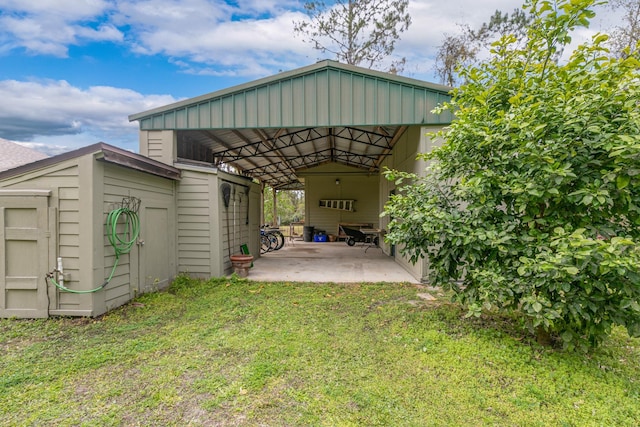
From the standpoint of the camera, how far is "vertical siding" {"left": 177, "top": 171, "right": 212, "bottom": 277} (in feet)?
18.5

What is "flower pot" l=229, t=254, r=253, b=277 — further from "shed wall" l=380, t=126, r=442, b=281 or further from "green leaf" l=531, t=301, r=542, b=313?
"green leaf" l=531, t=301, r=542, b=313

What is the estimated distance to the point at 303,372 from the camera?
248cm

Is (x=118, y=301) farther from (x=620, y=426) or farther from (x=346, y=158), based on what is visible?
(x=346, y=158)

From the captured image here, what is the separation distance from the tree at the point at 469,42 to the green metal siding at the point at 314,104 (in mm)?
7883

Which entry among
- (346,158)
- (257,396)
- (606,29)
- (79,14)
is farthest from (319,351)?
(606,29)

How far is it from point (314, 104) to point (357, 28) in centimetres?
918

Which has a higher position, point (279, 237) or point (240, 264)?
point (279, 237)

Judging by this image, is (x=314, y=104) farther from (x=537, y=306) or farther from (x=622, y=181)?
(x=537, y=306)

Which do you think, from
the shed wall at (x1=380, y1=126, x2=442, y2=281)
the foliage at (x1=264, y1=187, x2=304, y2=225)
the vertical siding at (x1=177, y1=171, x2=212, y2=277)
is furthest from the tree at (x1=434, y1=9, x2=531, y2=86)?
the foliage at (x1=264, y1=187, x2=304, y2=225)

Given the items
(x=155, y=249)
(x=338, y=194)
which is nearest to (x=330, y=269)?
(x=155, y=249)

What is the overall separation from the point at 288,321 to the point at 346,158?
10.4 m

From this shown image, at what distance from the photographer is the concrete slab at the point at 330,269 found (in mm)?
5980

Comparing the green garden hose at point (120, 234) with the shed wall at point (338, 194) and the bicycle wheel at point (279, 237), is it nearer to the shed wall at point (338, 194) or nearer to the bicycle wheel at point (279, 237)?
the bicycle wheel at point (279, 237)

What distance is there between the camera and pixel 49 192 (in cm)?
359
